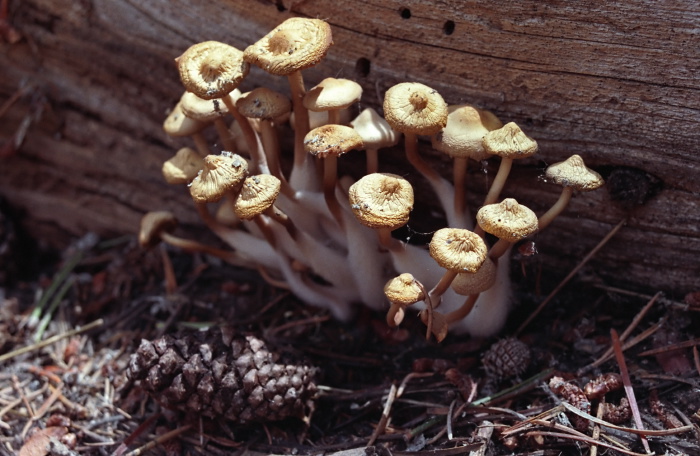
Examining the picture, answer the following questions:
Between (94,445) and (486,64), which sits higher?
(486,64)

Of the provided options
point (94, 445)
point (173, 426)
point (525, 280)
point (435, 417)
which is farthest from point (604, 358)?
point (94, 445)

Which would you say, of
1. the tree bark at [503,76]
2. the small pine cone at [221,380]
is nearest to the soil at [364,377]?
the small pine cone at [221,380]

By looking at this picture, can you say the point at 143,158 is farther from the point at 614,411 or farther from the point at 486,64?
the point at 614,411

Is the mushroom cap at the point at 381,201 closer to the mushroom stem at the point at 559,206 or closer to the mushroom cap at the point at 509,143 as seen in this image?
the mushroom cap at the point at 509,143

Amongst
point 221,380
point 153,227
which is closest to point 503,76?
point 221,380

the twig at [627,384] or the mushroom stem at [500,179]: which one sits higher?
the mushroom stem at [500,179]

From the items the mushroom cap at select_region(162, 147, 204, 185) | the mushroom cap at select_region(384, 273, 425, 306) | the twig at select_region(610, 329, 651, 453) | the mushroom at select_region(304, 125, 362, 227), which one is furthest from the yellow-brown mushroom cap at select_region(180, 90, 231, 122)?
the twig at select_region(610, 329, 651, 453)

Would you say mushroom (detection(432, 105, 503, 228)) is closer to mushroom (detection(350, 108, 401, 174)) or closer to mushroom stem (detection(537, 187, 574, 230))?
mushroom (detection(350, 108, 401, 174))
